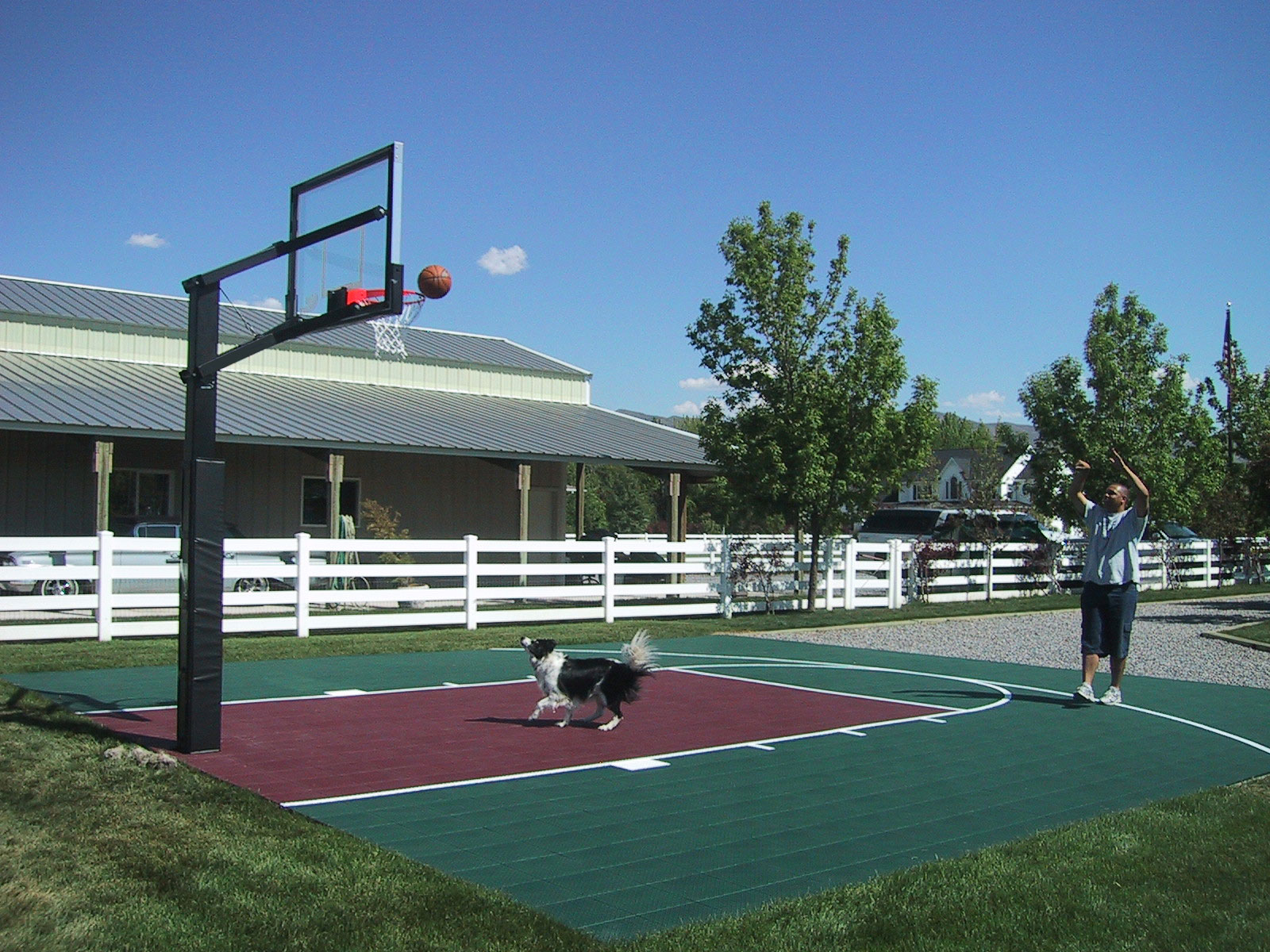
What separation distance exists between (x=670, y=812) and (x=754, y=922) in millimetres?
2021

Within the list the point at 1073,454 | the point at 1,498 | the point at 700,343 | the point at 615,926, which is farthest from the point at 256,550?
the point at 1073,454

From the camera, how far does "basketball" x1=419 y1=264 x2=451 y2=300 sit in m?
9.73

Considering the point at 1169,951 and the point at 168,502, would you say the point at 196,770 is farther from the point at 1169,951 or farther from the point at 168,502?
the point at 168,502

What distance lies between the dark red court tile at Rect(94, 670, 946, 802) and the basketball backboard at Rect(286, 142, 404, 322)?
3.08m

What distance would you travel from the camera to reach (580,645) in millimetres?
16344

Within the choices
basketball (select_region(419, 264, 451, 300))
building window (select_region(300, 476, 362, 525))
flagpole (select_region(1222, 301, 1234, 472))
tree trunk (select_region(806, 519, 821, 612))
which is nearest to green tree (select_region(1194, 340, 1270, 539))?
flagpole (select_region(1222, 301, 1234, 472))

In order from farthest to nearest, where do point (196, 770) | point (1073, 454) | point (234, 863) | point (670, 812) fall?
1. point (1073, 454)
2. point (196, 770)
3. point (670, 812)
4. point (234, 863)

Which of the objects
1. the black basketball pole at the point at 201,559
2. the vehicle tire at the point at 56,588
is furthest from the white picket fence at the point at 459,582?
the black basketball pole at the point at 201,559

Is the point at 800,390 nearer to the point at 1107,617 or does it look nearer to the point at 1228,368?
the point at 1107,617

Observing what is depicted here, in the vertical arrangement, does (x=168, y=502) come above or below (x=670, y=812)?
above

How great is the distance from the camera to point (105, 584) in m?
15.3

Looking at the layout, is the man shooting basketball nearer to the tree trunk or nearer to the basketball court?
the basketball court

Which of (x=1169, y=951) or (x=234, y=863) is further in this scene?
(x=234, y=863)

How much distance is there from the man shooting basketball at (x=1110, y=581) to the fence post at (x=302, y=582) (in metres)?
10.1
